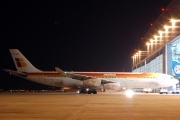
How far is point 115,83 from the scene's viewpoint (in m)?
55.9

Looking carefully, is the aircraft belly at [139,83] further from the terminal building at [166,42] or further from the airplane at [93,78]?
the terminal building at [166,42]

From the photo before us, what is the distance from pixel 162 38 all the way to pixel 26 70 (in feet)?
88.2

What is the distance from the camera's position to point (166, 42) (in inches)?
2483

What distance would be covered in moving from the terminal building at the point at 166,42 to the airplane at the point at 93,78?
561cm

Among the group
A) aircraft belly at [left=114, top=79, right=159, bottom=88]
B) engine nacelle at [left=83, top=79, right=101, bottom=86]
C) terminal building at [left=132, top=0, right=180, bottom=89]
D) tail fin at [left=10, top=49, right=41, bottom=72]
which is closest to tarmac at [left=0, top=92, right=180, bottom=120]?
engine nacelle at [left=83, top=79, right=101, bottom=86]

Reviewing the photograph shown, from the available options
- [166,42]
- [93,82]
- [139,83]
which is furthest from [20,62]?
[166,42]

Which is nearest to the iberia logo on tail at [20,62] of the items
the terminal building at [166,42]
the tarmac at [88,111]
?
the terminal building at [166,42]

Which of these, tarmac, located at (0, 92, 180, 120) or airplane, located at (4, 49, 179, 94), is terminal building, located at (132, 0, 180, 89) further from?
tarmac, located at (0, 92, 180, 120)

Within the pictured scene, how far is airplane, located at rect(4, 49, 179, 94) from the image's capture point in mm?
55500

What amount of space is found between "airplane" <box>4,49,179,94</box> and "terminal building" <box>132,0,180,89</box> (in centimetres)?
561

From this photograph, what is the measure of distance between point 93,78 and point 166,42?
16722mm

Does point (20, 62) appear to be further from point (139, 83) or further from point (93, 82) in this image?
point (139, 83)

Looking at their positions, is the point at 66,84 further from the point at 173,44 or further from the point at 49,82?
the point at 173,44

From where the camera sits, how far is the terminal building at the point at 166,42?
5647 cm
